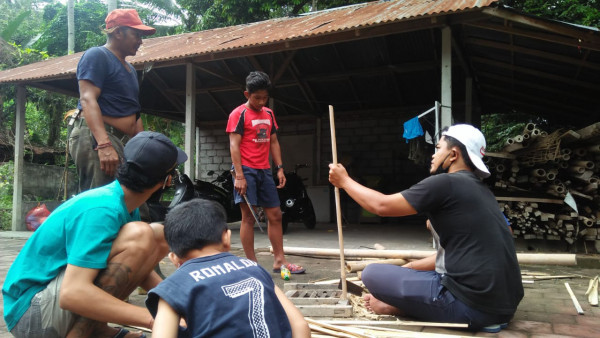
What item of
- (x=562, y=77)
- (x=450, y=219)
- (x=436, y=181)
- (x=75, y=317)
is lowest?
(x=75, y=317)

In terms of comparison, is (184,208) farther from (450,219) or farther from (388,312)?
(388,312)

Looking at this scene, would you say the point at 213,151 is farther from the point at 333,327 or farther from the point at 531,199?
the point at 333,327

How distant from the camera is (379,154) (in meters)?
9.70

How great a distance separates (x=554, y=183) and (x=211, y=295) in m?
4.72

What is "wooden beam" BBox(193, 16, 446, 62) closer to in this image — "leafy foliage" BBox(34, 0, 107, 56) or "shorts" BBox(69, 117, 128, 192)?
"shorts" BBox(69, 117, 128, 192)

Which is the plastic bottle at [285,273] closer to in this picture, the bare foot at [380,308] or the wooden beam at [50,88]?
the bare foot at [380,308]

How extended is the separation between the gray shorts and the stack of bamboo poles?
4.57 meters

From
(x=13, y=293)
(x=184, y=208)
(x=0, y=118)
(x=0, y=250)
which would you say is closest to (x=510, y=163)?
(x=184, y=208)

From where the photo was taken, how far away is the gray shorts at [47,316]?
157 cm

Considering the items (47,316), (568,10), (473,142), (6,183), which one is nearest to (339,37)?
(473,142)

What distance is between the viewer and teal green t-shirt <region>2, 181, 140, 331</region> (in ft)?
5.02

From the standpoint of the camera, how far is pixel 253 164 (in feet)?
12.0

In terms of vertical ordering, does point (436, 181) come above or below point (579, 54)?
below

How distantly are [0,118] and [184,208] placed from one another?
13.9 m
